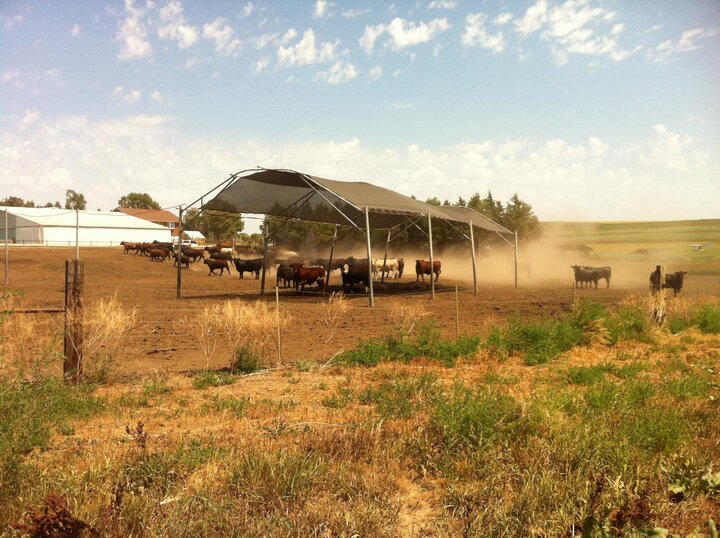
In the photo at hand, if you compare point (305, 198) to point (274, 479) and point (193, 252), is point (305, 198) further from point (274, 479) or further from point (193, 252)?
point (274, 479)

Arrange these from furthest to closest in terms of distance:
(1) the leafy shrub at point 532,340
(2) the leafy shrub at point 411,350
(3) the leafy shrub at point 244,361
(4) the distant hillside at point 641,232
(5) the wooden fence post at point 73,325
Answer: (4) the distant hillside at point 641,232
(1) the leafy shrub at point 532,340
(2) the leafy shrub at point 411,350
(3) the leafy shrub at point 244,361
(5) the wooden fence post at point 73,325

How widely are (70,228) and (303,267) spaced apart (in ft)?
174

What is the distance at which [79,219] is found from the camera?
74.9 metres

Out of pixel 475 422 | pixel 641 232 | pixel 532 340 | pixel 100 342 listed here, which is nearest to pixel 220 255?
pixel 532 340

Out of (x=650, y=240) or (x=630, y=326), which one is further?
(x=650, y=240)

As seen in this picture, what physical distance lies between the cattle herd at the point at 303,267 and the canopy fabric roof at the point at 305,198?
278 cm

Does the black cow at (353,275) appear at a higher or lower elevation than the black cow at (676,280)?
higher

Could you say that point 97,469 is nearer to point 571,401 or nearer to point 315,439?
point 315,439

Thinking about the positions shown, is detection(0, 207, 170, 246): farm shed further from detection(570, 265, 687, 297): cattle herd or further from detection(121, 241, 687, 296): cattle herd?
detection(570, 265, 687, 297): cattle herd

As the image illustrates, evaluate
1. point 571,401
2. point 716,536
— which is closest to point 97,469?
point 716,536

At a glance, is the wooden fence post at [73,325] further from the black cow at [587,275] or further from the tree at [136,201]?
the tree at [136,201]

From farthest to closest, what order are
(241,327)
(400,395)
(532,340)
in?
(532,340), (241,327), (400,395)

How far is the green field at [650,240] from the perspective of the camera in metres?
55.1

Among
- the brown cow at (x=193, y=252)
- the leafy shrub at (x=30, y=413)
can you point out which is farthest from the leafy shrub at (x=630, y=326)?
the brown cow at (x=193, y=252)
